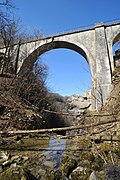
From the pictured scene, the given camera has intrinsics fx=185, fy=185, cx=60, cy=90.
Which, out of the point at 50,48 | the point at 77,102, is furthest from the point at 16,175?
the point at 77,102

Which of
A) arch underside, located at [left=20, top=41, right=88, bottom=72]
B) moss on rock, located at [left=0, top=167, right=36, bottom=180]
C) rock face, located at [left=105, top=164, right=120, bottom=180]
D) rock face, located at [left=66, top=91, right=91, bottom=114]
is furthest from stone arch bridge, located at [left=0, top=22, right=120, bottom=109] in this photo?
rock face, located at [left=105, top=164, right=120, bottom=180]

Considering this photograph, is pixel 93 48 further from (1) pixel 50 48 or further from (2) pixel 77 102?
(2) pixel 77 102

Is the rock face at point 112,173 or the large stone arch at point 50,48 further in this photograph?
the large stone arch at point 50,48

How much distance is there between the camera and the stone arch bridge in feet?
49.1

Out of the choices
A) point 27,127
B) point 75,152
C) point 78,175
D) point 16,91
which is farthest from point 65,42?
point 78,175

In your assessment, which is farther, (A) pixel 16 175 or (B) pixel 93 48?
(B) pixel 93 48

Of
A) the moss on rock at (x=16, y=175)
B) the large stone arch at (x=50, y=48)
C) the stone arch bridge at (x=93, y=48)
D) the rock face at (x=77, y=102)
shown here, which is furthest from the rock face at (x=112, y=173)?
the rock face at (x=77, y=102)

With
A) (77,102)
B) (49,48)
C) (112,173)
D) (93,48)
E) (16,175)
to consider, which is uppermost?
(49,48)

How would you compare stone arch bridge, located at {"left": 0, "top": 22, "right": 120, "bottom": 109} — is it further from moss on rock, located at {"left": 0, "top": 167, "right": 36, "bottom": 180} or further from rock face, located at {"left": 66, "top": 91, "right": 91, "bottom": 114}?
moss on rock, located at {"left": 0, "top": 167, "right": 36, "bottom": 180}

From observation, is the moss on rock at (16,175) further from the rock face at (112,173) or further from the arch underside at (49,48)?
the arch underside at (49,48)

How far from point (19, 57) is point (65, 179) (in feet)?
58.6

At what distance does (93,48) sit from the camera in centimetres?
1686

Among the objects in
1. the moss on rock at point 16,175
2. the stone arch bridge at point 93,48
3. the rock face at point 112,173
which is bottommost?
the moss on rock at point 16,175

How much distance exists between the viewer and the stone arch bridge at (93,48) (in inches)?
589
